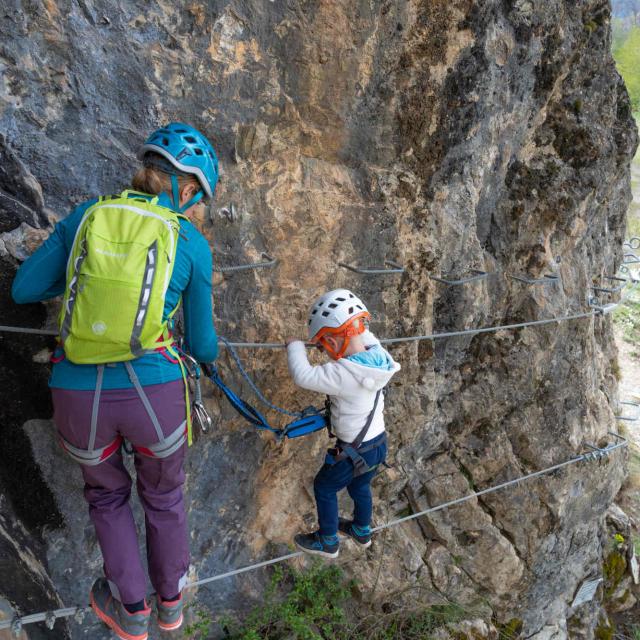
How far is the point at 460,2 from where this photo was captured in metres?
4.21

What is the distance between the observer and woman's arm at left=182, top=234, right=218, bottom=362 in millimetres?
2551

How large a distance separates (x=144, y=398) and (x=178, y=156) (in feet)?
3.71

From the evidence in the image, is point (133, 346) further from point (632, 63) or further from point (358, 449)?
point (632, 63)

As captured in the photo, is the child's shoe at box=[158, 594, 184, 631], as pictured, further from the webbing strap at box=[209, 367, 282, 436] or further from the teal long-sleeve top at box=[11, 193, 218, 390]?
the teal long-sleeve top at box=[11, 193, 218, 390]

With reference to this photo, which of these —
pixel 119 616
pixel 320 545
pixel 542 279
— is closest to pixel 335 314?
pixel 320 545

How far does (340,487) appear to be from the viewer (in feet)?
12.2

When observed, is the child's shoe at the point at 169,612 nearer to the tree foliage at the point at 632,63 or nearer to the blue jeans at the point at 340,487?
the blue jeans at the point at 340,487

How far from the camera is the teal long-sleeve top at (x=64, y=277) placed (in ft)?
8.07

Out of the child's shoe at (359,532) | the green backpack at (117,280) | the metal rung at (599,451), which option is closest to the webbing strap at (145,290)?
the green backpack at (117,280)

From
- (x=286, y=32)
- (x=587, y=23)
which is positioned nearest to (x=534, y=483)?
(x=587, y=23)

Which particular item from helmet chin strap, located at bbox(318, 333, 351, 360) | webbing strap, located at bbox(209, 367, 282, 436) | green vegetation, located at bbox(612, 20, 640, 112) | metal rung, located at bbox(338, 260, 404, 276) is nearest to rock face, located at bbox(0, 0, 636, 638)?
metal rung, located at bbox(338, 260, 404, 276)

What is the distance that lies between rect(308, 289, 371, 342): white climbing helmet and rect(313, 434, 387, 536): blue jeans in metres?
0.83

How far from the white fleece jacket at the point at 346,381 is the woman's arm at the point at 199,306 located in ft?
1.92

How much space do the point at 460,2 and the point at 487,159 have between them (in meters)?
1.29
